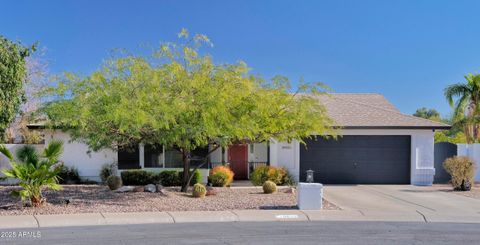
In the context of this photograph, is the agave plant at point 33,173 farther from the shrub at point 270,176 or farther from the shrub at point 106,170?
the shrub at point 270,176

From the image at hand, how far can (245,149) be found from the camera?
76.0 ft

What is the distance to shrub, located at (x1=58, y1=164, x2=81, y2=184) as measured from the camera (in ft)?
66.2

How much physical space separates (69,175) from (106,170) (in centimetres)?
156

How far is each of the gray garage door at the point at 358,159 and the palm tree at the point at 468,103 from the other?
6.00 m

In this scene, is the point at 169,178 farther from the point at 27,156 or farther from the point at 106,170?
the point at 27,156

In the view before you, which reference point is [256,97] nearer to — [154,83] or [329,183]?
[154,83]

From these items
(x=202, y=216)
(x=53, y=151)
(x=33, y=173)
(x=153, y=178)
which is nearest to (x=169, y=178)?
(x=153, y=178)

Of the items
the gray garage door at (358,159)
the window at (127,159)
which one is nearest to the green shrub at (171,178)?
the window at (127,159)

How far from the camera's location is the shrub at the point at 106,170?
800 inches

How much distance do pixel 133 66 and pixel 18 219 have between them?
5273 mm

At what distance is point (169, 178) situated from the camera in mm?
19828

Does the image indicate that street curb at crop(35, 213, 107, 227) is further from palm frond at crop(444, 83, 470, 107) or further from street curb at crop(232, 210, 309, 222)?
palm frond at crop(444, 83, 470, 107)

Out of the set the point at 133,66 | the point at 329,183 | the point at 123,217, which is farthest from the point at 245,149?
the point at 123,217

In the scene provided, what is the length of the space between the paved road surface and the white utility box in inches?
73.9
